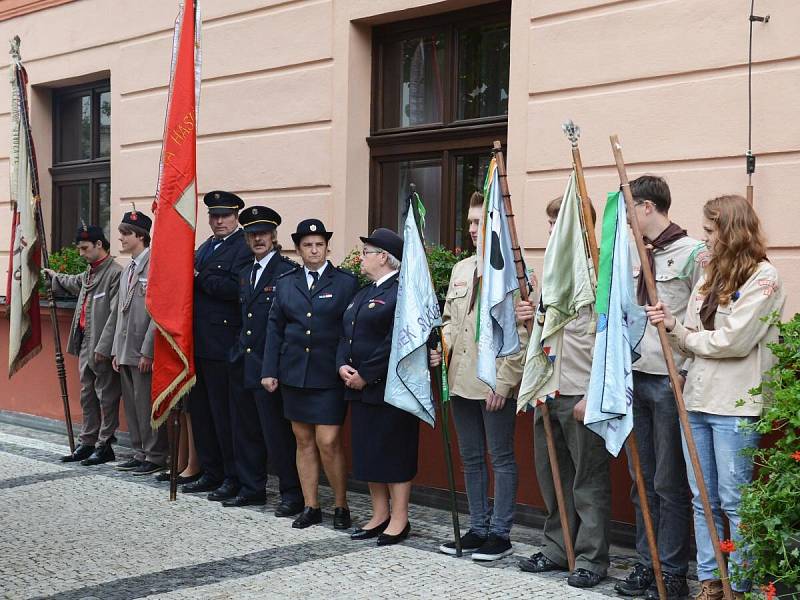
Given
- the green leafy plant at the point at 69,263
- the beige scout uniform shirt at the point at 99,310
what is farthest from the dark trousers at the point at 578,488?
the green leafy plant at the point at 69,263

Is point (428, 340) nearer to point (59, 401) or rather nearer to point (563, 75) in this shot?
point (563, 75)

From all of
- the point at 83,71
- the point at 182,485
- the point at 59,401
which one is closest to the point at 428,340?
the point at 182,485

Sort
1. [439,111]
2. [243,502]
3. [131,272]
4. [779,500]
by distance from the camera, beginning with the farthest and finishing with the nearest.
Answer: [131,272] → [439,111] → [243,502] → [779,500]

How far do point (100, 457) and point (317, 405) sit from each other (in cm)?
284

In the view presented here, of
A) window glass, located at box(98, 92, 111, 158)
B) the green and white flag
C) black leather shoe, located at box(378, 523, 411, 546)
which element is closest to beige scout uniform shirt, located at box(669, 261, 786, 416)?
the green and white flag

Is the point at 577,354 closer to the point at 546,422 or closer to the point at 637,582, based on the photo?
the point at 546,422

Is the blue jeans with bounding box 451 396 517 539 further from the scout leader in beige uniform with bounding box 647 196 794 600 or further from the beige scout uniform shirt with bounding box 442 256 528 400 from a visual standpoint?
the scout leader in beige uniform with bounding box 647 196 794 600

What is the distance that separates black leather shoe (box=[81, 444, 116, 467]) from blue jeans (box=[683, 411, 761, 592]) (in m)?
5.18

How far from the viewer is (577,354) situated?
5.46 metres

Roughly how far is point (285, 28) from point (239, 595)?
5.05 m

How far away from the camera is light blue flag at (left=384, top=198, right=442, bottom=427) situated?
5871 mm

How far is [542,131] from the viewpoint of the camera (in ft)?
22.8

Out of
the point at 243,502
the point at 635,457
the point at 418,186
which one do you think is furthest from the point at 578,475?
the point at 418,186

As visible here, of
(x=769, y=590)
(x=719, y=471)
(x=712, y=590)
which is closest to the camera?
(x=769, y=590)
